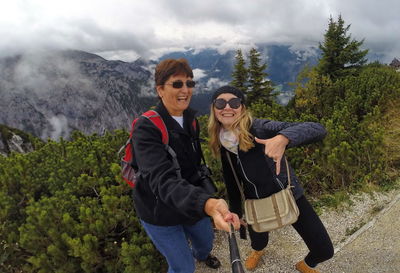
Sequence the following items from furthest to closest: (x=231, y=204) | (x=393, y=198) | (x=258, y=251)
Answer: (x=393, y=198), (x=258, y=251), (x=231, y=204)

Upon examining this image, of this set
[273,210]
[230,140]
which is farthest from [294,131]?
[273,210]

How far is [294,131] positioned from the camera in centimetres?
234

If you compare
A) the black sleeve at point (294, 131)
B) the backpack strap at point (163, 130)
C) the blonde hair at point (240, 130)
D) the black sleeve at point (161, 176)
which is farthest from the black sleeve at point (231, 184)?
the black sleeve at point (161, 176)

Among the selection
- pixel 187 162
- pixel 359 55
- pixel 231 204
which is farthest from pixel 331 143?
pixel 359 55

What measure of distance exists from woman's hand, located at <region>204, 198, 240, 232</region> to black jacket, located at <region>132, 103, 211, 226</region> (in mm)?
41

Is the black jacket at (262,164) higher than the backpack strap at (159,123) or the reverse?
the reverse

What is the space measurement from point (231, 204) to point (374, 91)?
698 cm

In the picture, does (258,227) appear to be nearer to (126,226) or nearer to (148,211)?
(148,211)

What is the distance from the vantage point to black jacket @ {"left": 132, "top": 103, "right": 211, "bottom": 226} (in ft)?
5.55

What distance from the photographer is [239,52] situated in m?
28.1

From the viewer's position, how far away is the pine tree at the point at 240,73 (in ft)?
91.3

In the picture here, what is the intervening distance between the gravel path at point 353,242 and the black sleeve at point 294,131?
2376mm

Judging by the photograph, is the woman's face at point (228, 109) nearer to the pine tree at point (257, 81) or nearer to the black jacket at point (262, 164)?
the black jacket at point (262, 164)

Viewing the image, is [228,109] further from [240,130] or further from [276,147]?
[276,147]
